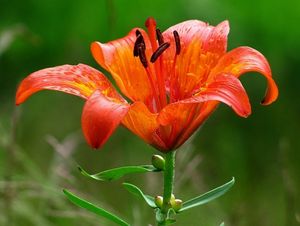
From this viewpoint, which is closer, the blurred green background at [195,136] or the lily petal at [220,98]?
the lily petal at [220,98]

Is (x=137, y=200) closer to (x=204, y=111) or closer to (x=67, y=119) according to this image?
(x=67, y=119)

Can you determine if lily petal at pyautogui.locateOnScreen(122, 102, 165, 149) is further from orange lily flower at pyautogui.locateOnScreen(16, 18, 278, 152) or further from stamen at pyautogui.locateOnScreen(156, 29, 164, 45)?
stamen at pyautogui.locateOnScreen(156, 29, 164, 45)

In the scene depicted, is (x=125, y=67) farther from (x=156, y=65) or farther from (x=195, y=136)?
(x=195, y=136)

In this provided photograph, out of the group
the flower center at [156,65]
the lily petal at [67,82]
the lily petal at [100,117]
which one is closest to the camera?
the lily petal at [100,117]

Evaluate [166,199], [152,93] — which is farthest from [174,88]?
[166,199]

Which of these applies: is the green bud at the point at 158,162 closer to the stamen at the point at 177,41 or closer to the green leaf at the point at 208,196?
the green leaf at the point at 208,196

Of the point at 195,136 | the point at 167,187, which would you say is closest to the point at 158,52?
the point at 167,187

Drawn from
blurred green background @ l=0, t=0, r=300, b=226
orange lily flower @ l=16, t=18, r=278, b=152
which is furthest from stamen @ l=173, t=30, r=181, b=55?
blurred green background @ l=0, t=0, r=300, b=226

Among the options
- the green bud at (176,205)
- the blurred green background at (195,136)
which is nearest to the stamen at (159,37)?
the green bud at (176,205)
